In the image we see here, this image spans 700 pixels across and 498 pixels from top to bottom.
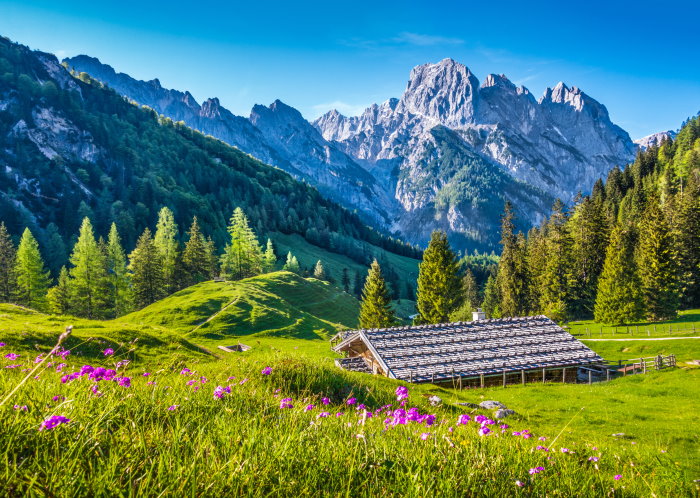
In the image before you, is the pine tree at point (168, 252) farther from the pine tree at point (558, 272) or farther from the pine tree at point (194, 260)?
the pine tree at point (558, 272)

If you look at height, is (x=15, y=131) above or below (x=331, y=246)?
above

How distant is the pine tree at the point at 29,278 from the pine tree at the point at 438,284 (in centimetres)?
6414

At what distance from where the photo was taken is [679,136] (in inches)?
6102

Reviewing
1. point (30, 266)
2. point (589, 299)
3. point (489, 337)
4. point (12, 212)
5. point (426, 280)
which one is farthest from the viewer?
point (12, 212)

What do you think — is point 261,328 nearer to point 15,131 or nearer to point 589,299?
point 589,299

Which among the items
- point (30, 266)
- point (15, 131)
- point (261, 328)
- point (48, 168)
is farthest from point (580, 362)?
point (15, 131)

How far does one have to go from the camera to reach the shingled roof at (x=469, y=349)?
105ft

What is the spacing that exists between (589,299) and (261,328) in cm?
6323

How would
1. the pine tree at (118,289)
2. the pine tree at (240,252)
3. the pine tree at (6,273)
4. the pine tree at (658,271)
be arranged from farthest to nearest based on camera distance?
1. the pine tree at (240,252)
2. the pine tree at (6,273)
3. the pine tree at (118,289)
4. the pine tree at (658,271)

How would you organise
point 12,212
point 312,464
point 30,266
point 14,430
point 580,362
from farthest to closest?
point 12,212 < point 30,266 < point 580,362 < point 312,464 < point 14,430

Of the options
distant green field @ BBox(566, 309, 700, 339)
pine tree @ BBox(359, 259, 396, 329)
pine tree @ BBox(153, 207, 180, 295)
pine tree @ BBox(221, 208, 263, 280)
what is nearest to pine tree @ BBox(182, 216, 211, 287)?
pine tree @ BBox(153, 207, 180, 295)

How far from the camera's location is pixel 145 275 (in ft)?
250

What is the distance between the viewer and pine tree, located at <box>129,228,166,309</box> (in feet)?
249

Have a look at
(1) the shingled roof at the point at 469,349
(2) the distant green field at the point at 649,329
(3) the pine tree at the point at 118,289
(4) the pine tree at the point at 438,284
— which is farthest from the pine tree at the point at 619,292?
(3) the pine tree at the point at 118,289
